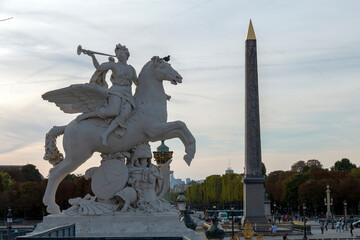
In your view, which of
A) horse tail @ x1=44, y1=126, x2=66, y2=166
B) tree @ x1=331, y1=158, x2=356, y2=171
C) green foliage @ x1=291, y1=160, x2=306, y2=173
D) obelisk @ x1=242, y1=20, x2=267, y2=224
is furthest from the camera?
green foliage @ x1=291, y1=160, x2=306, y2=173

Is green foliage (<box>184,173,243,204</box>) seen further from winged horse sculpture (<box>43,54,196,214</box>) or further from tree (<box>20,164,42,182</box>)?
winged horse sculpture (<box>43,54,196,214</box>)

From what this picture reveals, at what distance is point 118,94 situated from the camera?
1432 cm

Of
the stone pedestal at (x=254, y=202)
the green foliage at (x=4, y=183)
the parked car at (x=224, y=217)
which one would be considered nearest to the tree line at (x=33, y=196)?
the green foliage at (x=4, y=183)

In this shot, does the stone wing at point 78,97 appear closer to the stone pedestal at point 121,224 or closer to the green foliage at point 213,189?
the stone pedestal at point 121,224

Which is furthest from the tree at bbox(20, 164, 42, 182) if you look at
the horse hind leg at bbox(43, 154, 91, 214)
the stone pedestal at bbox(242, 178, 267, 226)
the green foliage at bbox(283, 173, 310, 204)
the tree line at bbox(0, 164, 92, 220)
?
the horse hind leg at bbox(43, 154, 91, 214)

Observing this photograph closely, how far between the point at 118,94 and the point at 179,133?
1640 millimetres

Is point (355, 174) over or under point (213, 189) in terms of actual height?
over

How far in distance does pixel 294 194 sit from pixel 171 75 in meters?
69.4

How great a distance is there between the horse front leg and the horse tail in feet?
7.19

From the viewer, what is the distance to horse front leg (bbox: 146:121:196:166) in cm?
1426

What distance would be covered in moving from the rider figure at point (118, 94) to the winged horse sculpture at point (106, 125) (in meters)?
0.15

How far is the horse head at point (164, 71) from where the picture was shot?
576 inches

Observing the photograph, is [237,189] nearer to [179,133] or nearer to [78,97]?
[179,133]

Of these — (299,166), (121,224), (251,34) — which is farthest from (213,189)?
(121,224)
